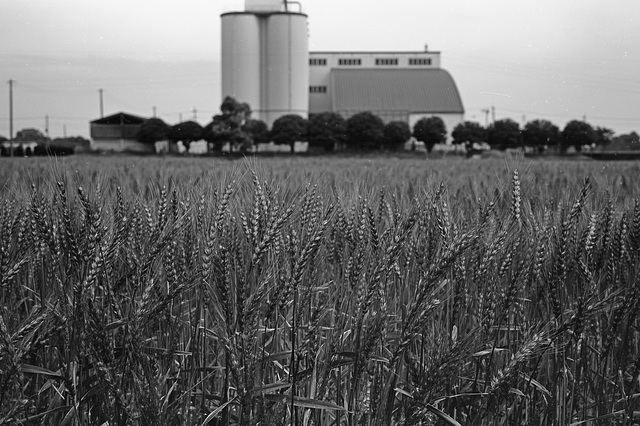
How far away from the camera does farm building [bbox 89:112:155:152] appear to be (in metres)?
35.1

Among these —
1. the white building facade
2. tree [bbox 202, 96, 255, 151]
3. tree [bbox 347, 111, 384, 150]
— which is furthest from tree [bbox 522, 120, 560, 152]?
the white building facade

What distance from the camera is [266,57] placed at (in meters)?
64.9

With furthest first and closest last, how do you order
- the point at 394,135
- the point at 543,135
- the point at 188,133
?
the point at 394,135 < the point at 188,133 < the point at 543,135

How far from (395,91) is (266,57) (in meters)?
17.0

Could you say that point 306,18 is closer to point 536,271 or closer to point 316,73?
point 316,73

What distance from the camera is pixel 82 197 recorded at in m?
1.38

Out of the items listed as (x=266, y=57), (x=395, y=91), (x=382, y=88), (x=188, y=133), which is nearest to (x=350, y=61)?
(x=382, y=88)

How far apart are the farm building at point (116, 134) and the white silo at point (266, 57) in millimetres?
15243

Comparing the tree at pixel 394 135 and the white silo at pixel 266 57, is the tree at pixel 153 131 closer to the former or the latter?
the tree at pixel 394 135

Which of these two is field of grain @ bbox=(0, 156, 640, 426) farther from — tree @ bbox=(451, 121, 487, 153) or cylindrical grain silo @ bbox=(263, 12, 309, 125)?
cylindrical grain silo @ bbox=(263, 12, 309, 125)

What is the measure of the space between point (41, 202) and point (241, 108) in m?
40.7

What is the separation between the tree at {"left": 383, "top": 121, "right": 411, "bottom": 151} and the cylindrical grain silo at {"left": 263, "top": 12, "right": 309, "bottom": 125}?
14614 mm

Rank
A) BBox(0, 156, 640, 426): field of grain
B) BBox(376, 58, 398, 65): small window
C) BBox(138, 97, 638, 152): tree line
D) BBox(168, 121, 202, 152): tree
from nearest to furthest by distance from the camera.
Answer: BBox(0, 156, 640, 426): field of grain
BBox(138, 97, 638, 152): tree line
BBox(168, 121, 202, 152): tree
BBox(376, 58, 398, 65): small window

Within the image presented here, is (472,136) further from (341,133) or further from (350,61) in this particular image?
(350,61)
